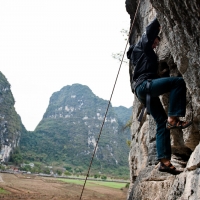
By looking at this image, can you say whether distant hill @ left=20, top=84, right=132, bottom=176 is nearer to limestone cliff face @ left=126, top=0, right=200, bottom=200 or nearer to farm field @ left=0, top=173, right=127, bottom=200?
farm field @ left=0, top=173, right=127, bottom=200

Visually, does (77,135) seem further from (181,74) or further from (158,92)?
(158,92)

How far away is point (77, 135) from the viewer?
128 meters

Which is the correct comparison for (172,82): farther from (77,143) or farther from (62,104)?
(62,104)

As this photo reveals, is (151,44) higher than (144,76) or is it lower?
higher

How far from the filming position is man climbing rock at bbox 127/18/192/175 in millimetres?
3230

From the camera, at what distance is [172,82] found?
336 cm

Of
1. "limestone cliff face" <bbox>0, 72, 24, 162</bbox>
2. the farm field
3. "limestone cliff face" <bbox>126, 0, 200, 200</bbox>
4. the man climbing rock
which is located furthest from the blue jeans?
"limestone cliff face" <bbox>0, 72, 24, 162</bbox>

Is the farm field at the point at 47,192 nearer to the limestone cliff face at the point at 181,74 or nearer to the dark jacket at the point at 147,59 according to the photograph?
the limestone cliff face at the point at 181,74

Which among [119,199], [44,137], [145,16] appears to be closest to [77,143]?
[44,137]

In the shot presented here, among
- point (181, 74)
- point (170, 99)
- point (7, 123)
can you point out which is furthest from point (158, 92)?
point (7, 123)

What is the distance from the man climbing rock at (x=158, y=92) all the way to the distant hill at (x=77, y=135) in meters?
93.4

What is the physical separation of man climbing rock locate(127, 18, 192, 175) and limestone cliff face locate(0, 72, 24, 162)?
8427 centimetres

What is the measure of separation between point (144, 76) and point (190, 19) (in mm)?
1065

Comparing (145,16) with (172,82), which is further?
(145,16)
